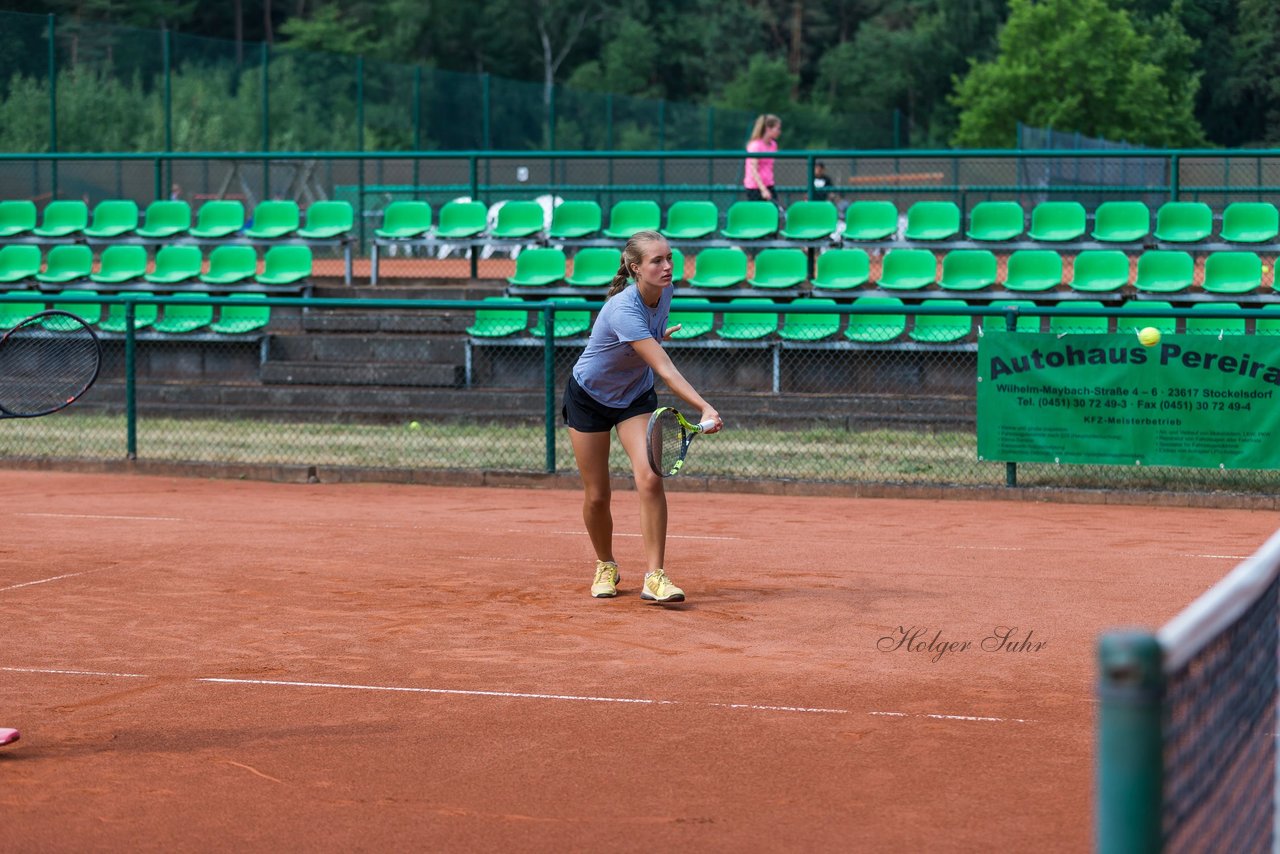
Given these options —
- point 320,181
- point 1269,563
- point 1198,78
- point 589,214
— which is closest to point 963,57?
point 1198,78

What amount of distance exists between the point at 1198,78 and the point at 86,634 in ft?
157

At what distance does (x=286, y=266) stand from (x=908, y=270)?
701 cm

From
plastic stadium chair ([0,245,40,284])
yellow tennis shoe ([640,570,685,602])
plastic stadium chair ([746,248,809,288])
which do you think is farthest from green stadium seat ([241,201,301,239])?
yellow tennis shoe ([640,570,685,602])

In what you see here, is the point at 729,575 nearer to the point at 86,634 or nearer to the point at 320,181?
the point at 86,634

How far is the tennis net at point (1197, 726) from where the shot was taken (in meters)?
2.29

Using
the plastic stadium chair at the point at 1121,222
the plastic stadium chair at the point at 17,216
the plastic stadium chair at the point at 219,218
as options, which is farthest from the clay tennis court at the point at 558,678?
the plastic stadium chair at the point at 17,216

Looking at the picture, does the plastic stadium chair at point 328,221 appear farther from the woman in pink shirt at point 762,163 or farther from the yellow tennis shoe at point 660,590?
the yellow tennis shoe at point 660,590

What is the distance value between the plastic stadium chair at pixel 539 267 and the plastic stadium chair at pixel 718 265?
3.30ft

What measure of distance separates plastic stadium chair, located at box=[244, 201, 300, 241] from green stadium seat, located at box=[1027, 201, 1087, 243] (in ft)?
28.0

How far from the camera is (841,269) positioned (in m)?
16.6

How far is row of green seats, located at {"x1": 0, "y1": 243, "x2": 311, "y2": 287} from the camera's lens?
714 inches

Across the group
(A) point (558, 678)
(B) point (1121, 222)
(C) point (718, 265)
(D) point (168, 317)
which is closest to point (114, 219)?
(D) point (168, 317)

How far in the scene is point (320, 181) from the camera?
106ft

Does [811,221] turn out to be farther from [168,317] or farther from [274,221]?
[168,317]
